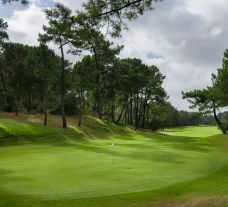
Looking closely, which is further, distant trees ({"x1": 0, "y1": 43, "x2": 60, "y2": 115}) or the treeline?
the treeline

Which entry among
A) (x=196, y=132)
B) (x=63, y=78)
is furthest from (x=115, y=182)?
(x=196, y=132)

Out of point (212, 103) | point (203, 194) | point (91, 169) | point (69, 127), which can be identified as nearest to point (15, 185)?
point (91, 169)

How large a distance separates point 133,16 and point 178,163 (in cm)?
1113

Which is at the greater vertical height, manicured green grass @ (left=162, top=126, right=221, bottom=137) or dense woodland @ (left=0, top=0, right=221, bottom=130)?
dense woodland @ (left=0, top=0, right=221, bottom=130)

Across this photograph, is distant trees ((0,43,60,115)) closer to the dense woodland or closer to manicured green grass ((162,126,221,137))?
the dense woodland

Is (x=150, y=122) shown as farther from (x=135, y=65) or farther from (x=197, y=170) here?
(x=197, y=170)

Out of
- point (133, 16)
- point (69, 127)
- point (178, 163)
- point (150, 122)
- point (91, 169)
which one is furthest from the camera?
point (150, 122)

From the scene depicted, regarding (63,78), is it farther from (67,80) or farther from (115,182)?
(115,182)

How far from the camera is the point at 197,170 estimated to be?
69.3ft

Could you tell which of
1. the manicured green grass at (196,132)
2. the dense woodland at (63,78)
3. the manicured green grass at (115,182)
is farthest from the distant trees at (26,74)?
the manicured green grass at (196,132)

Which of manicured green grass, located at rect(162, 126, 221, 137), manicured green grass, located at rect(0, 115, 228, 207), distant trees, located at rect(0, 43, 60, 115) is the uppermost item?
distant trees, located at rect(0, 43, 60, 115)

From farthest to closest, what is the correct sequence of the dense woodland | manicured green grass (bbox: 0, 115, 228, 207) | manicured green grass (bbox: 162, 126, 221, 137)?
1. manicured green grass (bbox: 162, 126, 221, 137)
2. the dense woodland
3. manicured green grass (bbox: 0, 115, 228, 207)

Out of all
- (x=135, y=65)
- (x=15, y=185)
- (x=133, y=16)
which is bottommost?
(x=15, y=185)

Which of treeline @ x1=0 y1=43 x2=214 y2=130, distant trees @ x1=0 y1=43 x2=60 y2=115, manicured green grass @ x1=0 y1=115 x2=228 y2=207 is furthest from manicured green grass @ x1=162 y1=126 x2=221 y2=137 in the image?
manicured green grass @ x1=0 y1=115 x2=228 y2=207
